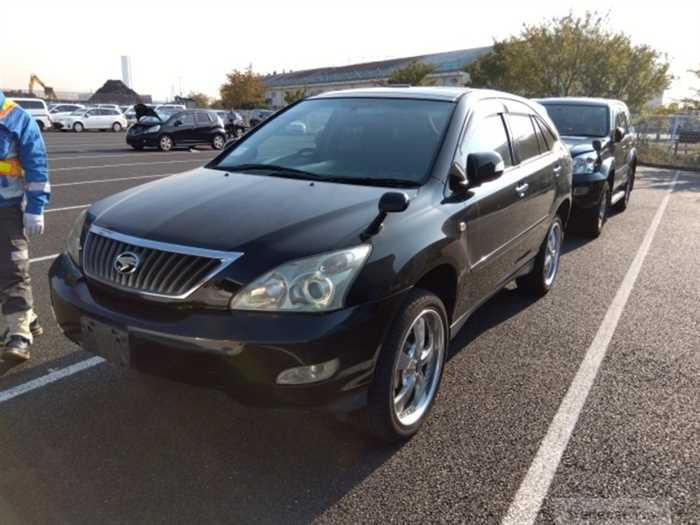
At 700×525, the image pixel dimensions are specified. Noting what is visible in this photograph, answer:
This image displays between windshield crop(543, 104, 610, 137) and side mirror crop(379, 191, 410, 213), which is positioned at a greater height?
windshield crop(543, 104, 610, 137)

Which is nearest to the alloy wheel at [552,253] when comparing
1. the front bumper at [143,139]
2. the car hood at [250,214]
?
the car hood at [250,214]

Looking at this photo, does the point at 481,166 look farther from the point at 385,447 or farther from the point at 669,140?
the point at 669,140

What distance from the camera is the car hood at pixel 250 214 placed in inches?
102

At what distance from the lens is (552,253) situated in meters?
5.54

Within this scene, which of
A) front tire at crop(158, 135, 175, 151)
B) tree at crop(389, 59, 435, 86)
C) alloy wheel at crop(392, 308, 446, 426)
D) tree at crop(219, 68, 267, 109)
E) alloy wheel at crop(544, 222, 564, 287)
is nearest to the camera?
alloy wheel at crop(392, 308, 446, 426)

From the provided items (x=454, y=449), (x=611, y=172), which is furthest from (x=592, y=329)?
(x=611, y=172)

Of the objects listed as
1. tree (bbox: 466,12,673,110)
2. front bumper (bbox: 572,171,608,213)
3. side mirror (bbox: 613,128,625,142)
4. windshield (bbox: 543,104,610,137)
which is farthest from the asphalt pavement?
tree (bbox: 466,12,673,110)

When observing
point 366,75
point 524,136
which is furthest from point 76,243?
A: point 366,75

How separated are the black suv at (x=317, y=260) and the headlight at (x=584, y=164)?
400cm

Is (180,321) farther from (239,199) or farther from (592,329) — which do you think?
(592,329)

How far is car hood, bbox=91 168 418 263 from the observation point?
2.59 meters

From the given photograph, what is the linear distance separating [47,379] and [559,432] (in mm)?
2920

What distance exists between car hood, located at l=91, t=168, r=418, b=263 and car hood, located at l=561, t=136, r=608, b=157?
17.5 ft

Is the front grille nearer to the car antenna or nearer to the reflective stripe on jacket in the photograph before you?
the car antenna
